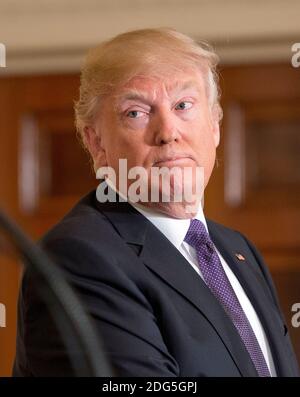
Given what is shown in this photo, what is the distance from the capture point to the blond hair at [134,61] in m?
0.57

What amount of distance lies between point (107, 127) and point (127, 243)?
0.08 metres

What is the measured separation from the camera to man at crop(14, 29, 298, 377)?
0.52m

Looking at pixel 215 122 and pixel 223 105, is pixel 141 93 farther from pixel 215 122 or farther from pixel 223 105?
pixel 223 105

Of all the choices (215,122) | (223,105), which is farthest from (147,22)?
(215,122)

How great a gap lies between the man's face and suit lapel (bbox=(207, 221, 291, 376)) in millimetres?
58

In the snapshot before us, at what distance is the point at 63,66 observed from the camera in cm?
136

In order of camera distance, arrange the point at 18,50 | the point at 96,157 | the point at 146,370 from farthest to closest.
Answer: the point at 18,50, the point at 96,157, the point at 146,370

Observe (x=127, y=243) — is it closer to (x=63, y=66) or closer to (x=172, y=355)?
(x=172, y=355)

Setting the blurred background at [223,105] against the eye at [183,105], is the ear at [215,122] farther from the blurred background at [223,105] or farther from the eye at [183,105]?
the blurred background at [223,105]

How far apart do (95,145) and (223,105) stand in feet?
2.52

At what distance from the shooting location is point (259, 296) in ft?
1.99

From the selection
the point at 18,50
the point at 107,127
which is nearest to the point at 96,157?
the point at 107,127

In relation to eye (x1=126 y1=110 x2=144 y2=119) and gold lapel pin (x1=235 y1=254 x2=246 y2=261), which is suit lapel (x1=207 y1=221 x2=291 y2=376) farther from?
eye (x1=126 y1=110 x2=144 y2=119)

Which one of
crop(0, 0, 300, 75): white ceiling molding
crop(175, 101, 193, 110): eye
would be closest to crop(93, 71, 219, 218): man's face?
crop(175, 101, 193, 110): eye
